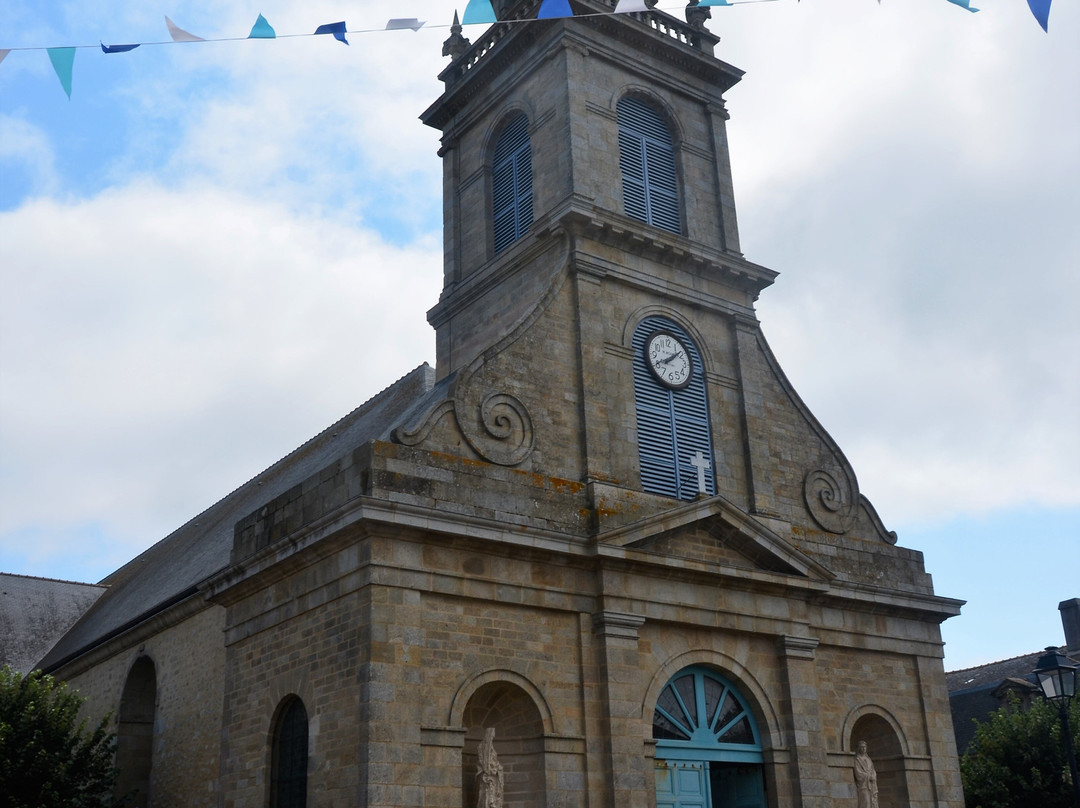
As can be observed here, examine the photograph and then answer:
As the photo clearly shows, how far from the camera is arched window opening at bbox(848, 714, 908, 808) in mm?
16938

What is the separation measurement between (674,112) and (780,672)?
9.29 meters

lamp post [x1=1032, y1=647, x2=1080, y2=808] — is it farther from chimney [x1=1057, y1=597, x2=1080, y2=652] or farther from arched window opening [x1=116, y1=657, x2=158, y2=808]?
chimney [x1=1057, y1=597, x2=1080, y2=652]

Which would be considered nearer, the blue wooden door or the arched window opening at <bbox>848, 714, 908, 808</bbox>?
the blue wooden door

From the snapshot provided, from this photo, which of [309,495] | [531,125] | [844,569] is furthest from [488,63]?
[844,569]

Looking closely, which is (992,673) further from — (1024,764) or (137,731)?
(137,731)

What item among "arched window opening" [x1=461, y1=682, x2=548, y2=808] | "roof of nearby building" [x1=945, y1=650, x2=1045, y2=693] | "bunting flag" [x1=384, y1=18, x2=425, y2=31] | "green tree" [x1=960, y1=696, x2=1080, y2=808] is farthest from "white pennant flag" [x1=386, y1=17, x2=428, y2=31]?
"roof of nearby building" [x1=945, y1=650, x2=1045, y2=693]

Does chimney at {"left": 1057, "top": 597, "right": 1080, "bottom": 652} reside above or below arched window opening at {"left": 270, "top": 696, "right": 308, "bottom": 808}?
above

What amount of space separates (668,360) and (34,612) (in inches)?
811

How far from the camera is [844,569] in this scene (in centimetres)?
1742

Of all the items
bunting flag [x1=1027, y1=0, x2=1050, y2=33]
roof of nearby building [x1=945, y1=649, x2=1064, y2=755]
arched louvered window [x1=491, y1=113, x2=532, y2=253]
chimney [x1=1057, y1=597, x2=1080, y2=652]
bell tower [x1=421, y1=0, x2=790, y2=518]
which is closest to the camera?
bunting flag [x1=1027, y1=0, x2=1050, y2=33]

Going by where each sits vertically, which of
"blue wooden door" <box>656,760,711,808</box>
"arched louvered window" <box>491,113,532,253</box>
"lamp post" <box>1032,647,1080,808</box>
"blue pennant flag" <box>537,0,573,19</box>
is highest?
"arched louvered window" <box>491,113,532,253</box>

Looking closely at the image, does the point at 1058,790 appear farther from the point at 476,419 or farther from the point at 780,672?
the point at 476,419

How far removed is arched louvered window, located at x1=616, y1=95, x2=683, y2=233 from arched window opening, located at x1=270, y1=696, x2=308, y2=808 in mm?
8895

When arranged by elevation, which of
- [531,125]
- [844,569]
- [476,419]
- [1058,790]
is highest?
[531,125]
